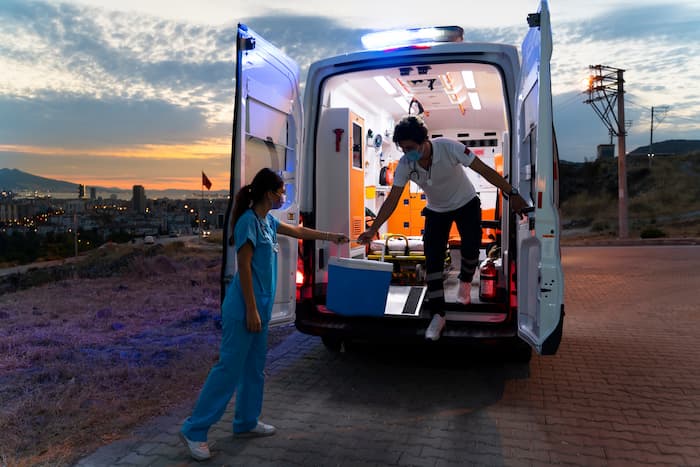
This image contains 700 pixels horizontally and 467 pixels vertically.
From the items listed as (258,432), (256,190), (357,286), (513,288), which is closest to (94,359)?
(258,432)

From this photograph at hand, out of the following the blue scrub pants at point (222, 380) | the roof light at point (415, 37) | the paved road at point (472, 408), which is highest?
the roof light at point (415, 37)

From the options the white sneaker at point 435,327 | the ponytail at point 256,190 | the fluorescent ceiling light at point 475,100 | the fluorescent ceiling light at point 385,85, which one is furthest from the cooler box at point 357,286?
the fluorescent ceiling light at point 475,100

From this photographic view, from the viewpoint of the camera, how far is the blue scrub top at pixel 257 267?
340 cm

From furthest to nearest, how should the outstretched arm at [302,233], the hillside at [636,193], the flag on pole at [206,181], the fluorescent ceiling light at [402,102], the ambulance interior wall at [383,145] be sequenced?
the hillside at [636,193]
the flag on pole at [206,181]
the fluorescent ceiling light at [402,102]
the ambulance interior wall at [383,145]
the outstretched arm at [302,233]

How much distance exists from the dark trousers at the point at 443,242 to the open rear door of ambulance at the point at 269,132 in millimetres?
1175

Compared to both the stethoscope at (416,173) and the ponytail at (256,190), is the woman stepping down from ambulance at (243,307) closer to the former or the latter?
the ponytail at (256,190)

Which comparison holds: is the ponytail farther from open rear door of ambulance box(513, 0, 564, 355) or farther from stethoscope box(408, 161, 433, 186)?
open rear door of ambulance box(513, 0, 564, 355)

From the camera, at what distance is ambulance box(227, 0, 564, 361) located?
3725 millimetres

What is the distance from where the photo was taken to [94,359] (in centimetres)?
564

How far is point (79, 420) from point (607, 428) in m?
3.68

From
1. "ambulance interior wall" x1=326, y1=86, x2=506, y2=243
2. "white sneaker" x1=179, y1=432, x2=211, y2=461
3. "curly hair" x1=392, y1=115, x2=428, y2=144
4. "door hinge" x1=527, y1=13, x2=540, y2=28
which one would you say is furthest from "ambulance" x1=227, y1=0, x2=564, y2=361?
"ambulance interior wall" x1=326, y1=86, x2=506, y2=243

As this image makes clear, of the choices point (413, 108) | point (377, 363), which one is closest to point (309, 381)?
point (377, 363)

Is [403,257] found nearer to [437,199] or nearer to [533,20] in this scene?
[437,199]

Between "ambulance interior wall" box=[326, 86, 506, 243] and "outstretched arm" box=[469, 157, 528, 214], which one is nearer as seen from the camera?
"outstretched arm" box=[469, 157, 528, 214]
